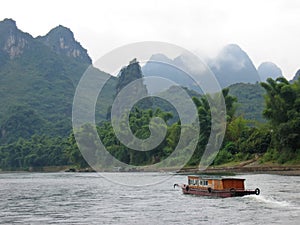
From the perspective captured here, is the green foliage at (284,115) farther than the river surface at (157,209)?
Yes

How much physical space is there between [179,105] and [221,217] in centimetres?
11378

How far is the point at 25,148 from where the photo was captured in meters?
136

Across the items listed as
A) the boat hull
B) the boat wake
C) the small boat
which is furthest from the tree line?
the boat wake

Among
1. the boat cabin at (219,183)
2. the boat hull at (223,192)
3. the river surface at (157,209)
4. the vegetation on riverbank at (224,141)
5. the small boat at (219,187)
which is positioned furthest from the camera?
the vegetation on riverbank at (224,141)

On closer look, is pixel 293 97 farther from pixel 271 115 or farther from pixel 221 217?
pixel 221 217

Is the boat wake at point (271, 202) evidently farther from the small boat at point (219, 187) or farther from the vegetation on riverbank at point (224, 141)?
the vegetation on riverbank at point (224, 141)

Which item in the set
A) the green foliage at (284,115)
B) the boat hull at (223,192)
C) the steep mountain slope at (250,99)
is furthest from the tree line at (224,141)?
the steep mountain slope at (250,99)

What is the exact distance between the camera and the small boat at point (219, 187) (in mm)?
35656

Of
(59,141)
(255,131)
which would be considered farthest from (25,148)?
(255,131)

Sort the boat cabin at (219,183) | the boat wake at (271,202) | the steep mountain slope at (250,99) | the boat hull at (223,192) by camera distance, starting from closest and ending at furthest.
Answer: the boat wake at (271,202)
the boat hull at (223,192)
the boat cabin at (219,183)
the steep mountain slope at (250,99)

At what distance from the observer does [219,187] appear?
36.8m

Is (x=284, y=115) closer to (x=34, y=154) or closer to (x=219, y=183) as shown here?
(x=219, y=183)

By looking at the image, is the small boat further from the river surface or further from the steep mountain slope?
the steep mountain slope

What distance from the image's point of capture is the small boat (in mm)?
35656
